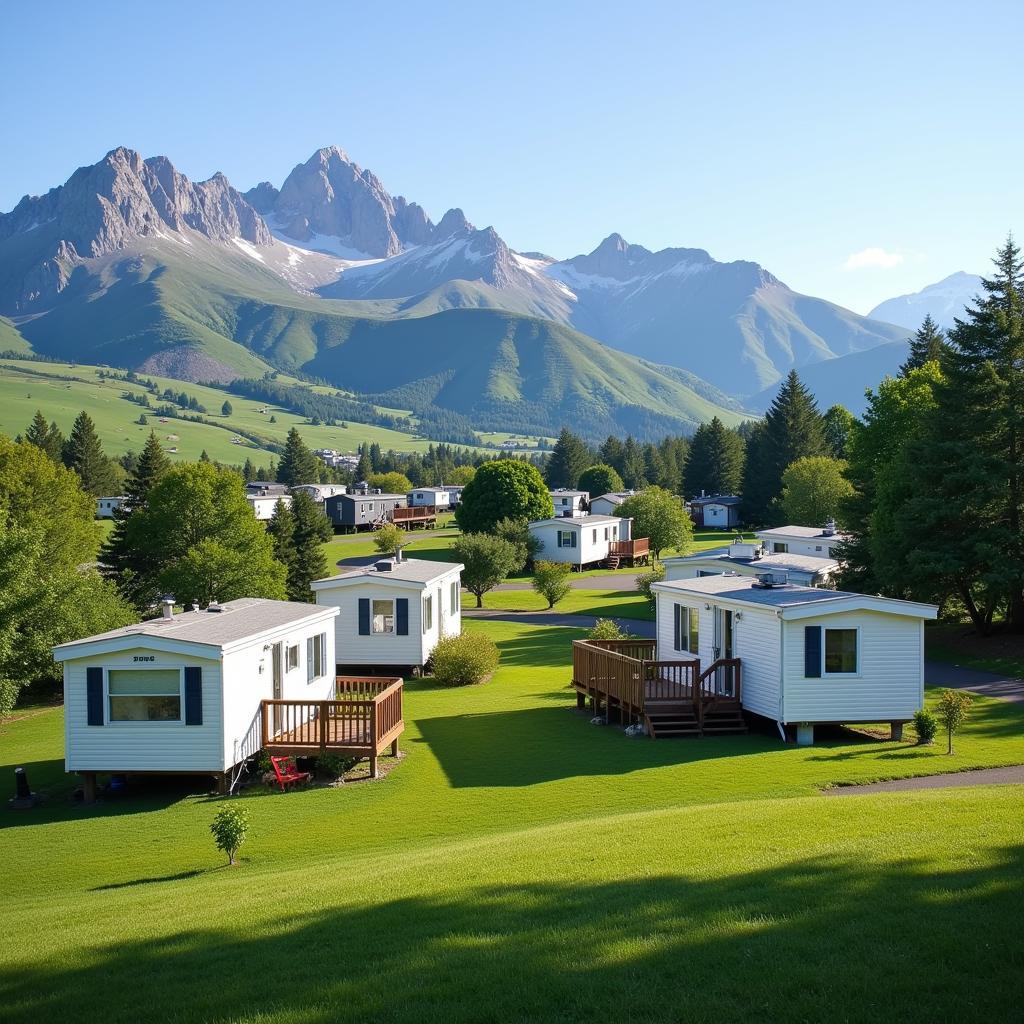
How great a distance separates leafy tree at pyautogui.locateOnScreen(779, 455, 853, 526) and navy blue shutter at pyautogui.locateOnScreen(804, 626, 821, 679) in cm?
4750

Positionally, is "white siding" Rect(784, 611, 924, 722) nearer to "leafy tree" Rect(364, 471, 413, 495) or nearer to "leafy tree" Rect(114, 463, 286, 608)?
"leafy tree" Rect(114, 463, 286, 608)

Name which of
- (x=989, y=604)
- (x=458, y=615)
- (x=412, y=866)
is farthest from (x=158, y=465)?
(x=412, y=866)

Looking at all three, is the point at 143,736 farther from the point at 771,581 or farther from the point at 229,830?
the point at 771,581

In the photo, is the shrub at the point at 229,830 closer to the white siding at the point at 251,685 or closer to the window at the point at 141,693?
the white siding at the point at 251,685

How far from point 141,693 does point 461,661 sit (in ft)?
38.5

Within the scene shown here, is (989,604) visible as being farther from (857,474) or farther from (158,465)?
(158,465)

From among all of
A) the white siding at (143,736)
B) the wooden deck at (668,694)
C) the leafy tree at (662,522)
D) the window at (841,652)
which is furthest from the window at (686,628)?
the leafy tree at (662,522)

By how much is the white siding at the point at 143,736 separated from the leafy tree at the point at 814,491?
A: 178ft

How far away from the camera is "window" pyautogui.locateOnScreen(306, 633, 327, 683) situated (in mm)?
21141

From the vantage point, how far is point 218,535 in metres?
41.6

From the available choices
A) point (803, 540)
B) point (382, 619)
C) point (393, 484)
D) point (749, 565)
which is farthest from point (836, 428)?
point (382, 619)

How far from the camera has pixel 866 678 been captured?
19.5 m

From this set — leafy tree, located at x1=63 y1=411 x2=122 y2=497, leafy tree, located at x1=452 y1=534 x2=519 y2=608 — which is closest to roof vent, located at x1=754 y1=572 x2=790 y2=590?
leafy tree, located at x1=452 y1=534 x2=519 y2=608

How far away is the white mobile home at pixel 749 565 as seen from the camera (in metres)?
31.8
